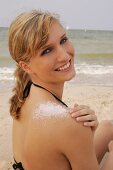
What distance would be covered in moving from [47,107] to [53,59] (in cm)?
29

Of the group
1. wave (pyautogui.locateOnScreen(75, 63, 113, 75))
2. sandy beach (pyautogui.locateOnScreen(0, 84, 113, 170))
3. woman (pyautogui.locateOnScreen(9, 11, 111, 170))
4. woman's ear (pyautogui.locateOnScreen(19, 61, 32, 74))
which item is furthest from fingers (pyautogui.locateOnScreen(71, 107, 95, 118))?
wave (pyautogui.locateOnScreen(75, 63, 113, 75))

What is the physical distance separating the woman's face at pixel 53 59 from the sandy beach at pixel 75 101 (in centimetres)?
179

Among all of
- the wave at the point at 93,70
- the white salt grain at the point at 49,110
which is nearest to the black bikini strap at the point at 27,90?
the white salt grain at the point at 49,110

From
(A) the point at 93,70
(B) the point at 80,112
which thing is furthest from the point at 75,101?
(A) the point at 93,70

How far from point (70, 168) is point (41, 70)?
0.62 m

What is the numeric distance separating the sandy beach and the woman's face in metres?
1.79

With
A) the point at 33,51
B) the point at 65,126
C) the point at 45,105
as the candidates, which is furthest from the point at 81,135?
the point at 33,51

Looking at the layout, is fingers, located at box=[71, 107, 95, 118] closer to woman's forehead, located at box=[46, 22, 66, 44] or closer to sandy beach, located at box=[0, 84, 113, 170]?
woman's forehead, located at box=[46, 22, 66, 44]

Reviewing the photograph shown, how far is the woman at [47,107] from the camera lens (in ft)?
6.01

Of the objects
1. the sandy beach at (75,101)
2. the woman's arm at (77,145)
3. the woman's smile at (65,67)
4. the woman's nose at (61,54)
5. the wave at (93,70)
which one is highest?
the woman's nose at (61,54)

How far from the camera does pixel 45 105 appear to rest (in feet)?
6.40

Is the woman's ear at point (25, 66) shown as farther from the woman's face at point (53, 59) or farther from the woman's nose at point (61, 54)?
the woman's nose at point (61, 54)

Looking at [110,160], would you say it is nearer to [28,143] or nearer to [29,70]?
[28,143]

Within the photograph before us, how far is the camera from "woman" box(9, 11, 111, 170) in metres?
1.83
